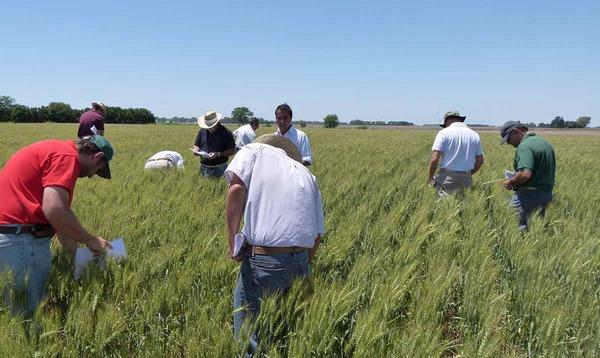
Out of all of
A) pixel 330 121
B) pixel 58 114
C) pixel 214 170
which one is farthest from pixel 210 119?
pixel 330 121

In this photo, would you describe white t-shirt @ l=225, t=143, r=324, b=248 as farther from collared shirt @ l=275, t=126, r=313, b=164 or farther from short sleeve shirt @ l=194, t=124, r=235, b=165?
short sleeve shirt @ l=194, t=124, r=235, b=165

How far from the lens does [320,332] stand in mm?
1862

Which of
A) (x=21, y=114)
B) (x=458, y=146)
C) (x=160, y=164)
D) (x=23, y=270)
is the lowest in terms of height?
(x=23, y=270)

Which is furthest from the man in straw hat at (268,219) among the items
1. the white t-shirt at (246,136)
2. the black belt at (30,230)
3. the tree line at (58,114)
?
the tree line at (58,114)

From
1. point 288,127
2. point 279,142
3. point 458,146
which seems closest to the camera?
point 279,142

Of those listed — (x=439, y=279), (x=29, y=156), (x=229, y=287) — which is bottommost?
(x=229, y=287)

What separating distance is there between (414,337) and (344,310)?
447 millimetres

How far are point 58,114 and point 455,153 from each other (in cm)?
8218

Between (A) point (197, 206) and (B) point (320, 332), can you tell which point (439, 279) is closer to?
(B) point (320, 332)

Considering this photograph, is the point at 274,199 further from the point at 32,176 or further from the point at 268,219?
the point at 32,176

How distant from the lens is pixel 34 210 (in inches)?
87.2

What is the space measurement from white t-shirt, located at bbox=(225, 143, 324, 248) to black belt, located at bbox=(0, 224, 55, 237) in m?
1.15

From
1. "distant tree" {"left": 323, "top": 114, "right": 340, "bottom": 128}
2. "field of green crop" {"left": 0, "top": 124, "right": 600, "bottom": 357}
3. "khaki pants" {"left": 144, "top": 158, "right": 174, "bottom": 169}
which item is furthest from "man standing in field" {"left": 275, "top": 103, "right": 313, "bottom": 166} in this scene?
"distant tree" {"left": 323, "top": 114, "right": 340, "bottom": 128}

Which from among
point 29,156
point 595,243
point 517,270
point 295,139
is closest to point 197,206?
point 295,139
